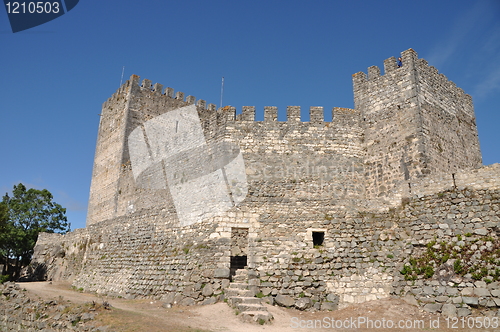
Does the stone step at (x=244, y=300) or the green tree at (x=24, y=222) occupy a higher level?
the green tree at (x=24, y=222)

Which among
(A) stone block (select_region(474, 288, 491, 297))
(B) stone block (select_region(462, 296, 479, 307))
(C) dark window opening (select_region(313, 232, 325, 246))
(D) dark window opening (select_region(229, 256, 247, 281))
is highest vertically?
(C) dark window opening (select_region(313, 232, 325, 246))

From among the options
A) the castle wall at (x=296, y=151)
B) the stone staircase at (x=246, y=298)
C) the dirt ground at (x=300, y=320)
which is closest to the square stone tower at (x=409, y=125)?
the castle wall at (x=296, y=151)

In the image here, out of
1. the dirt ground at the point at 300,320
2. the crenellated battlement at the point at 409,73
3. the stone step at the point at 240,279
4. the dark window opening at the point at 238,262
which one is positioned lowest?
the dirt ground at the point at 300,320

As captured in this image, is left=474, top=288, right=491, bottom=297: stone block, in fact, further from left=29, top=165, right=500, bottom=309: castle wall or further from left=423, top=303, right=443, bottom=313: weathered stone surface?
left=423, top=303, right=443, bottom=313: weathered stone surface

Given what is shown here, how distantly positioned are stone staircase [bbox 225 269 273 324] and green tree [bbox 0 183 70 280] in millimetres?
24090

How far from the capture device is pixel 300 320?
10492mm

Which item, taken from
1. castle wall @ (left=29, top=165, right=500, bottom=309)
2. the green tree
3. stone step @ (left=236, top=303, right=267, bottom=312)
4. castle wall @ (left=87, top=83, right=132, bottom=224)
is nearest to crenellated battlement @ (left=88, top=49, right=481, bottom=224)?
castle wall @ (left=29, top=165, right=500, bottom=309)

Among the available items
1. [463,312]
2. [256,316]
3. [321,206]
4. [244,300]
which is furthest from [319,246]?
[463,312]

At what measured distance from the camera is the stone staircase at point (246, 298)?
33.3ft

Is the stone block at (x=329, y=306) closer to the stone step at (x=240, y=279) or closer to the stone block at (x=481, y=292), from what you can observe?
the stone step at (x=240, y=279)

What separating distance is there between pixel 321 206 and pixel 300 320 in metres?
4.27

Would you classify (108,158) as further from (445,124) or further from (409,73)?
(445,124)

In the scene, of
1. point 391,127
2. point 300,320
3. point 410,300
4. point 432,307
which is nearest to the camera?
point 432,307

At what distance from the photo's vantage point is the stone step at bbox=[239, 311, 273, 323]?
1004 cm
